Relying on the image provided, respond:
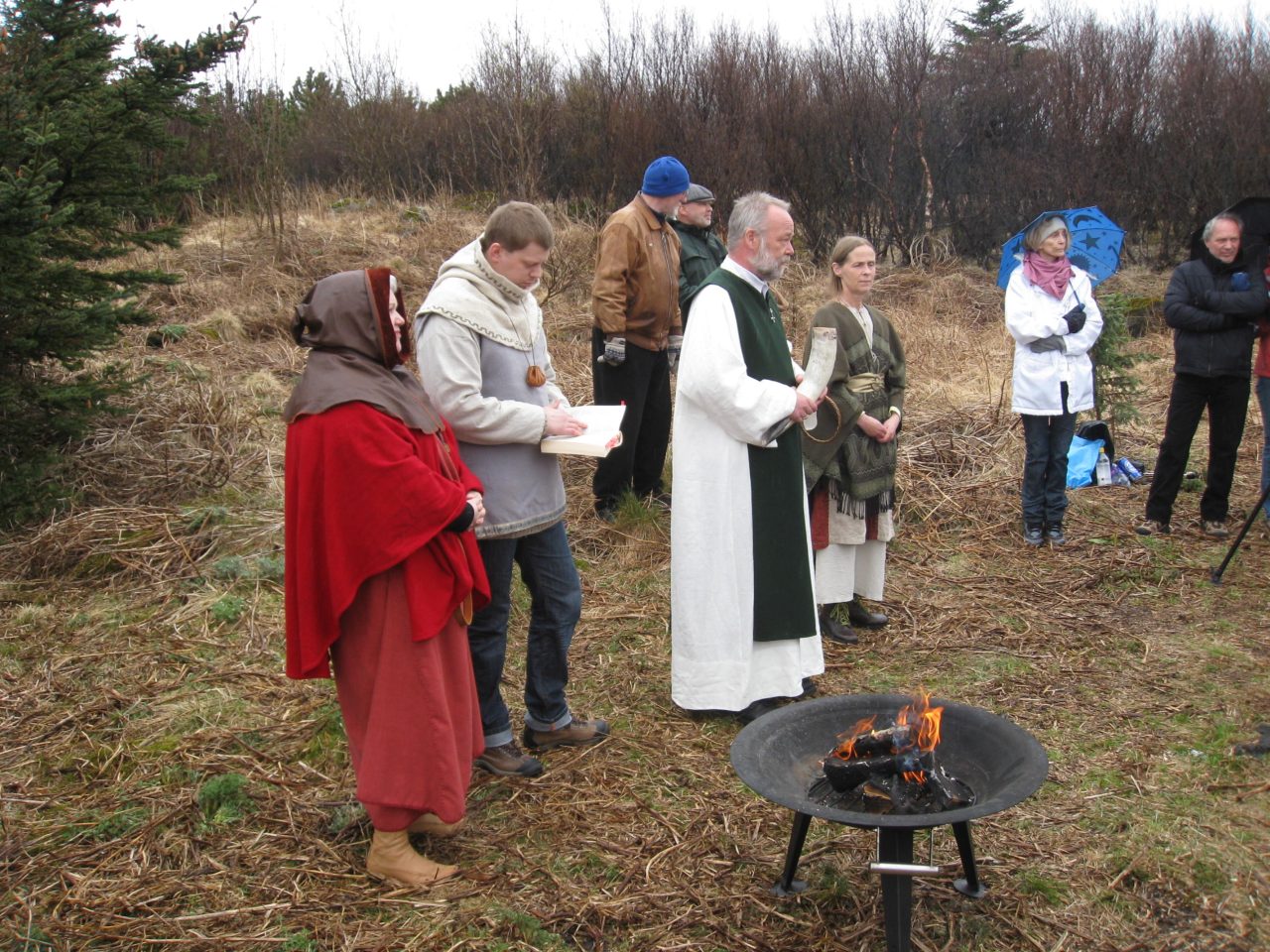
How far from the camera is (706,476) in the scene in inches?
167

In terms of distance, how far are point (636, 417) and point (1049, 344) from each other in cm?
246

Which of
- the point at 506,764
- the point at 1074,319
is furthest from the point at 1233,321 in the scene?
the point at 506,764

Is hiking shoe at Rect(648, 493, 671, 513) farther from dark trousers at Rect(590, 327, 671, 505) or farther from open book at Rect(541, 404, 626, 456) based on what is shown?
open book at Rect(541, 404, 626, 456)

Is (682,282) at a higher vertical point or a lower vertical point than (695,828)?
higher

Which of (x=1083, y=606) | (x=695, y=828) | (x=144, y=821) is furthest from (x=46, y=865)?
(x=1083, y=606)

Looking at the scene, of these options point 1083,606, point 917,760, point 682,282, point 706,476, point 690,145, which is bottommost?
point 1083,606

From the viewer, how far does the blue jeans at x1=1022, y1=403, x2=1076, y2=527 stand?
6.35m

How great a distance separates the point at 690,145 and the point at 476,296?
42.9 ft

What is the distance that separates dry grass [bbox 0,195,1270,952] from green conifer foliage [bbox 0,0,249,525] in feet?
1.63

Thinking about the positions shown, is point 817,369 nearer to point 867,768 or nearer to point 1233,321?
point 867,768

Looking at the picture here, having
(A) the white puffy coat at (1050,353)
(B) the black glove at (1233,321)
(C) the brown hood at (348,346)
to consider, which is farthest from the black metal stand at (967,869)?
(B) the black glove at (1233,321)

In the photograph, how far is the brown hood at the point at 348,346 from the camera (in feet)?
9.75

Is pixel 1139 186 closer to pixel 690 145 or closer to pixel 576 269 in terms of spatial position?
pixel 690 145

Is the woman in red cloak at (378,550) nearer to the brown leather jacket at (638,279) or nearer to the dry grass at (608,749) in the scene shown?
the dry grass at (608,749)
